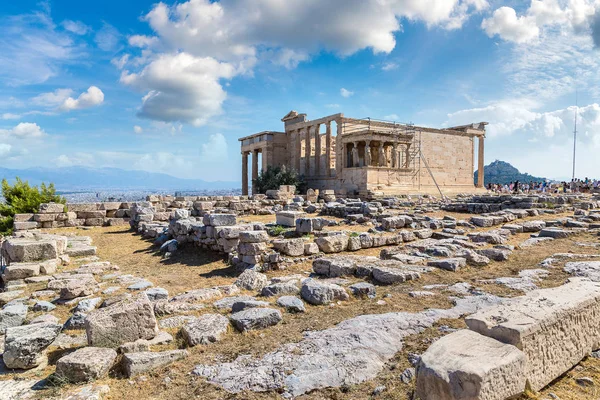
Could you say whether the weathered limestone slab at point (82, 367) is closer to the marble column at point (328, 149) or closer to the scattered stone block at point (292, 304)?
the scattered stone block at point (292, 304)

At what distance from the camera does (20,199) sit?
1811cm

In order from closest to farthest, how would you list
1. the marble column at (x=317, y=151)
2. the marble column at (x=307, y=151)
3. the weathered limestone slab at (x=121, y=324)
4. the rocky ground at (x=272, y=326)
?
the rocky ground at (x=272, y=326)
the weathered limestone slab at (x=121, y=324)
the marble column at (x=317, y=151)
the marble column at (x=307, y=151)

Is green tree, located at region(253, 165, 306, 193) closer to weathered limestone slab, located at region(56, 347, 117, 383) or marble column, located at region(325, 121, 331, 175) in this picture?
marble column, located at region(325, 121, 331, 175)

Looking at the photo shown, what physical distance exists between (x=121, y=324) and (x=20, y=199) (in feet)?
59.2

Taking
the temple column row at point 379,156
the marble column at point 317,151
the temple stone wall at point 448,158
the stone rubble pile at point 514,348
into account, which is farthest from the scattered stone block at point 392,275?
the temple stone wall at point 448,158

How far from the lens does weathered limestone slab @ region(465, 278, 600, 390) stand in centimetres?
310

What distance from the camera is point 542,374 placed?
312 cm

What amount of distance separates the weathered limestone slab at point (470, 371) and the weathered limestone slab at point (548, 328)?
0.19m

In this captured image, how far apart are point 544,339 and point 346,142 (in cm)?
2971

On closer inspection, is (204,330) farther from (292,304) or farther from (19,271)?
(19,271)

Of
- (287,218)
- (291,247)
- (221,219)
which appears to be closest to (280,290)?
(291,247)

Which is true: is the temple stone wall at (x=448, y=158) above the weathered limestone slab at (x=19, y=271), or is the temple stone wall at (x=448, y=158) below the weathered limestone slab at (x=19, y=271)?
above

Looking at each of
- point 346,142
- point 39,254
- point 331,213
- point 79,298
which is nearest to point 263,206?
point 331,213

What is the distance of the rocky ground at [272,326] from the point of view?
3500mm
